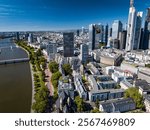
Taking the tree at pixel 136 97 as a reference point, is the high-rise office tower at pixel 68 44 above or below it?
above

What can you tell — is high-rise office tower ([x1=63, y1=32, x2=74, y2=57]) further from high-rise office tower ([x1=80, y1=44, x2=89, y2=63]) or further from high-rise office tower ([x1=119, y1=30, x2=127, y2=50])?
high-rise office tower ([x1=119, y1=30, x2=127, y2=50])

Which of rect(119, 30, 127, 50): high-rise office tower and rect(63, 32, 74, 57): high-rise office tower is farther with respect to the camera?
rect(119, 30, 127, 50): high-rise office tower

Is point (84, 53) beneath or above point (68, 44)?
beneath

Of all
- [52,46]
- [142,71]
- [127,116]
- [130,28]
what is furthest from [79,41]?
[127,116]

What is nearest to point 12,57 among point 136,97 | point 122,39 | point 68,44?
point 68,44

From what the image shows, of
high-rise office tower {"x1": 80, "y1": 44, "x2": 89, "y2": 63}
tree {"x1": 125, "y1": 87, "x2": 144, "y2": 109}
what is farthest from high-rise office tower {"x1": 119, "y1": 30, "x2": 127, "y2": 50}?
tree {"x1": 125, "y1": 87, "x2": 144, "y2": 109}

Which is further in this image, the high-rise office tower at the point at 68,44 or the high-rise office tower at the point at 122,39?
the high-rise office tower at the point at 122,39

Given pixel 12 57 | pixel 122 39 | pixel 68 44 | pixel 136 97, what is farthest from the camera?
pixel 122 39

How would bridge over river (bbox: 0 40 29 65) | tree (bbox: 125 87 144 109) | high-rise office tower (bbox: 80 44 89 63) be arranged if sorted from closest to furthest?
1. tree (bbox: 125 87 144 109)
2. high-rise office tower (bbox: 80 44 89 63)
3. bridge over river (bbox: 0 40 29 65)

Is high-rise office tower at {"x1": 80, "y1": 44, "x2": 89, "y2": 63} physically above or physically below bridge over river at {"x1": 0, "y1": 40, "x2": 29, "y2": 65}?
above

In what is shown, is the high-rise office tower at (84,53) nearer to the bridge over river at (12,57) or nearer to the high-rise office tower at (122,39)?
the bridge over river at (12,57)

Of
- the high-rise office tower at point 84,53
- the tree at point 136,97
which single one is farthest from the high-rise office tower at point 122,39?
the tree at point 136,97

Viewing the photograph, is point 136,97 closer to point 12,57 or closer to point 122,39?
point 122,39

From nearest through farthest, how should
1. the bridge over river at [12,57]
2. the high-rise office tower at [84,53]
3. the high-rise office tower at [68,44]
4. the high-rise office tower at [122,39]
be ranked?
the high-rise office tower at [84,53], the high-rise office tower at [68,44], the bridge over river at [12,57], the high-rise office tower at [122,39]
